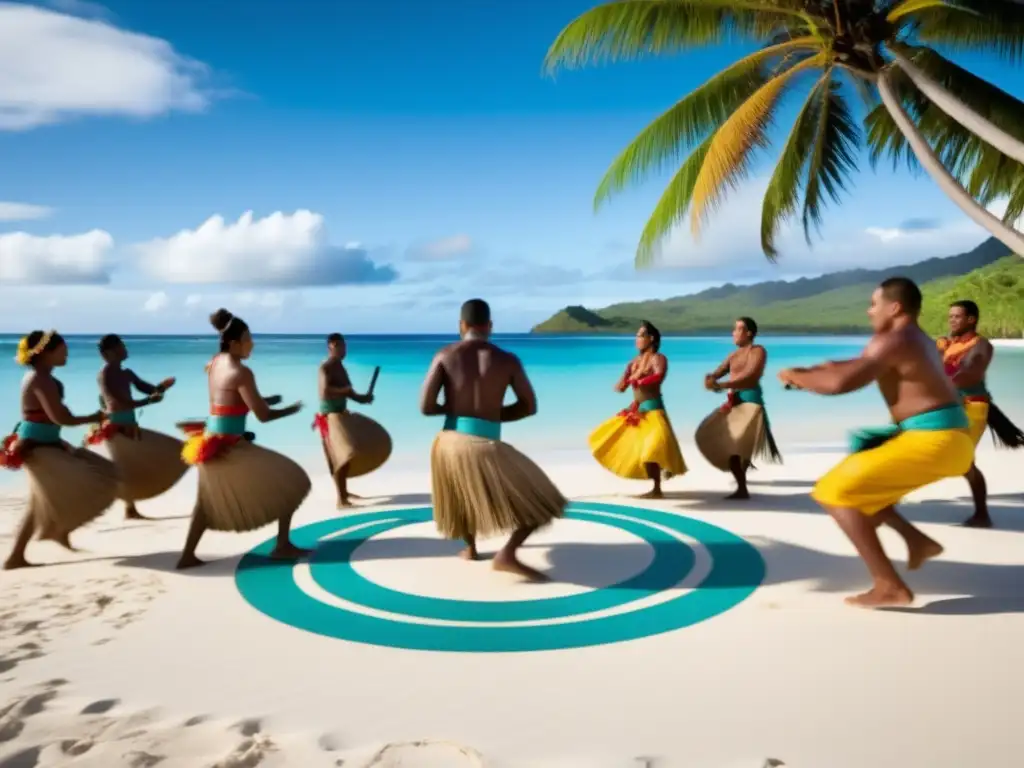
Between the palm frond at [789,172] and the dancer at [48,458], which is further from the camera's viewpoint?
the palm frond at [789,172]

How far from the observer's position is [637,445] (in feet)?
23.5

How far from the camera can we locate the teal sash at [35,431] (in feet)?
16.3

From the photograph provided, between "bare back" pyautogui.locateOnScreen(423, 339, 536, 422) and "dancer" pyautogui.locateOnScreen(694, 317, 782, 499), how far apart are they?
3.01 meters

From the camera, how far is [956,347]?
6160mm

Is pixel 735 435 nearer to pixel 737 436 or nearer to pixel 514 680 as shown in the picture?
pixel 737 436

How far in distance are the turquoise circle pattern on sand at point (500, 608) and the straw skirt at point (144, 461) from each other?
137cm

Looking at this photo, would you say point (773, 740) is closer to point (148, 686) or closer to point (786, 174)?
point (148, 686)

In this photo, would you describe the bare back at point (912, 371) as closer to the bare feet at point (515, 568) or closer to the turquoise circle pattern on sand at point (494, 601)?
the turquoise circle pattern on sand at point (494, 601)

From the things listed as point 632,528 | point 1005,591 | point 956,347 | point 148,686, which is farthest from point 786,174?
point 148,686

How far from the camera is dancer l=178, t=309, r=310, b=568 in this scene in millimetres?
4875

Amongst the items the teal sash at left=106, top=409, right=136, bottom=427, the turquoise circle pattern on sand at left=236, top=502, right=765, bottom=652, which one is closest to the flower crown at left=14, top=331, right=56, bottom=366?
the teal sash at left=106, top=409, right=136, bottom=427

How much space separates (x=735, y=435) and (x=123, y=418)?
5988 millimetres

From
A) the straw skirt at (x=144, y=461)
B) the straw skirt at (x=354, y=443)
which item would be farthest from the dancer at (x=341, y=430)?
the straw skirt at (x=144, y=461)

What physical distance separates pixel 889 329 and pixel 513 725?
3.02 m
